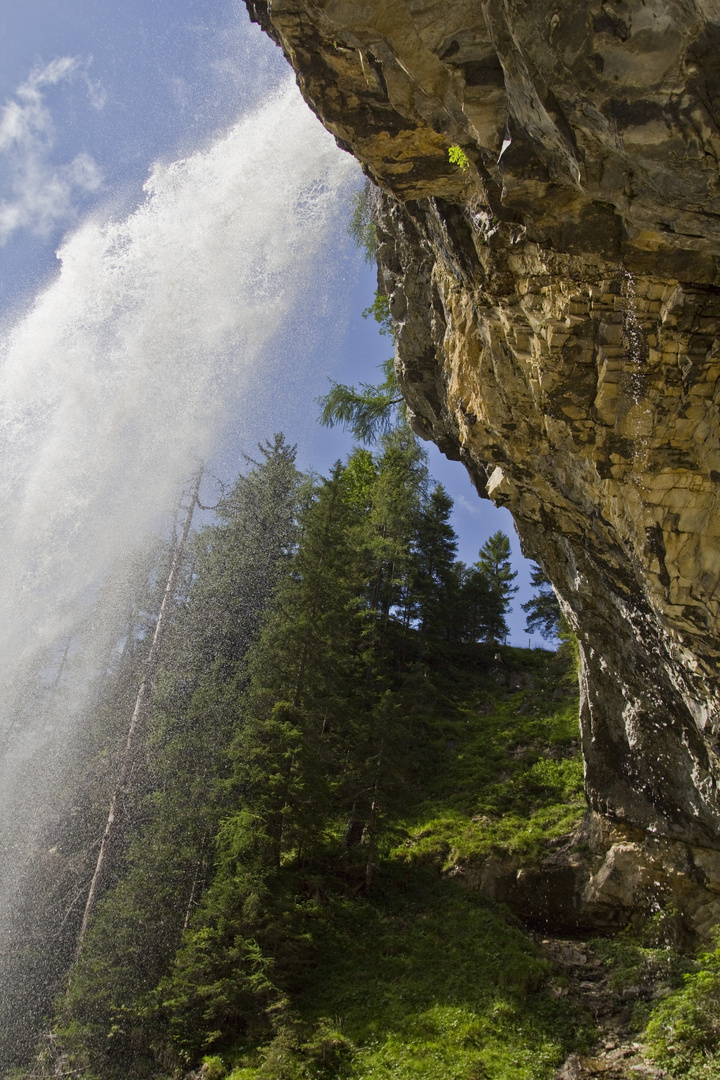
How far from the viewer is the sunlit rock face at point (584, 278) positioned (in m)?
5.04

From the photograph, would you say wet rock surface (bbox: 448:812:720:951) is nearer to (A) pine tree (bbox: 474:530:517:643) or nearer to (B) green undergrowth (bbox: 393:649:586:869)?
(B) green undergrowth (bbox: 393:649:586:869)

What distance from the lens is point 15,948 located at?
16.9 metres

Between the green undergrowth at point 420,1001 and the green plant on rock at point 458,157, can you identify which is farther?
the green undergrowth at point 420,1001

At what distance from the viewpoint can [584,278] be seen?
25.9 feet

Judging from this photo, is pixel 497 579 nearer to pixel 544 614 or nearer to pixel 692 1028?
pixel 544 614

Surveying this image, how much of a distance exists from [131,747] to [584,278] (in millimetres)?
17530

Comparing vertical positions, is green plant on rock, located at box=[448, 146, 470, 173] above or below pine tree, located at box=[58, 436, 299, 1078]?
above

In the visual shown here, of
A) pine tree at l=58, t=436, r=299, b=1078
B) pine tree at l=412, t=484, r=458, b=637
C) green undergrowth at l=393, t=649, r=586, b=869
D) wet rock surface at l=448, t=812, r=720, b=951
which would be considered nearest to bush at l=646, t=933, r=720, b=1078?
wet rock surface at l=448, t=812, r=720, b=951

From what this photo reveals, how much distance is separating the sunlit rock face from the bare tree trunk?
13052 mm

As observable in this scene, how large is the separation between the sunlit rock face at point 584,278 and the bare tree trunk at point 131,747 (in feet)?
42.8

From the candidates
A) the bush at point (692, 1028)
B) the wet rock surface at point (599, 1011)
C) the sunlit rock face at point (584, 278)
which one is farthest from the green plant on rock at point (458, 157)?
the wet rock surface at point (599, 1011)

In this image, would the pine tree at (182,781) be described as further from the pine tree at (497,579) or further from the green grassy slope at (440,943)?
the pine tree at (497,579)

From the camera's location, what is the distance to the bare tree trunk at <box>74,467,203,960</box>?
17.0 m

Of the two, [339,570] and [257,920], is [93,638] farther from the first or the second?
[257,920]
